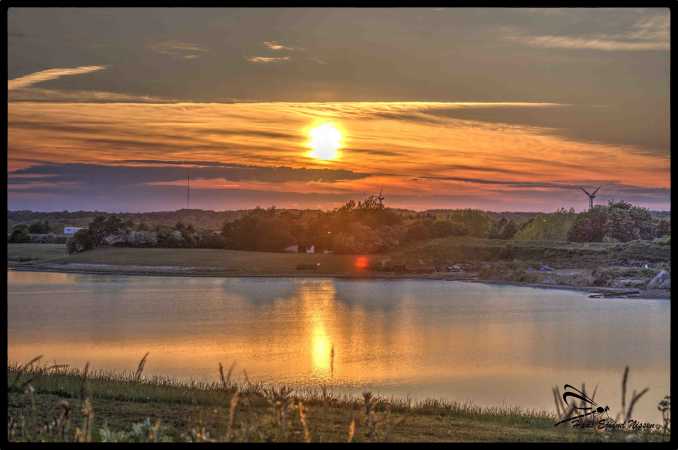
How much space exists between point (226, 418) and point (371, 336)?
58.1 ft

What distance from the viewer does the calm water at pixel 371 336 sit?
774 inches

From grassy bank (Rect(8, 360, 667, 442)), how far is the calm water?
3964 millimetres

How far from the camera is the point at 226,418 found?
10.3 m

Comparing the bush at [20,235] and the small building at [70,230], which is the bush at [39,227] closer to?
the bush at [20,235]

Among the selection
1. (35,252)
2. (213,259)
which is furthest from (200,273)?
(35,252)

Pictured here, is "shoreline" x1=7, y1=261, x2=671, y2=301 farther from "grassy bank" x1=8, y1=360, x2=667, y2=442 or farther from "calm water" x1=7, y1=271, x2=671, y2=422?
"grassy bank" x1=8, y1=360, x2=667, y2=442

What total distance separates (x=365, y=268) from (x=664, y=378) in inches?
1514

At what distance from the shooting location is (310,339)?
88.4 feet

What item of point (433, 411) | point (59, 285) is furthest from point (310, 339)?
point (59, 285)

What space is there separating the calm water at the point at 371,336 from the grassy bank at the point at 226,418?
3.96 meters

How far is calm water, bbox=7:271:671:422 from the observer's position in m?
19.7

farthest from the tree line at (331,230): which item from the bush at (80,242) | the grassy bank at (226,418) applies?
the grassy bank at (226,418)

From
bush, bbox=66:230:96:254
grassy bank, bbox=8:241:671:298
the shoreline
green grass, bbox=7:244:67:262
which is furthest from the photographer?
bush, bbox=66:230:96:254

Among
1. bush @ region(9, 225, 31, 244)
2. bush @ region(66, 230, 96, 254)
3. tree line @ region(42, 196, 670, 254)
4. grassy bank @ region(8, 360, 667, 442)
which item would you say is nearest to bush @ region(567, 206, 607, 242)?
tree line @ region(42, 196, 670, 254)
